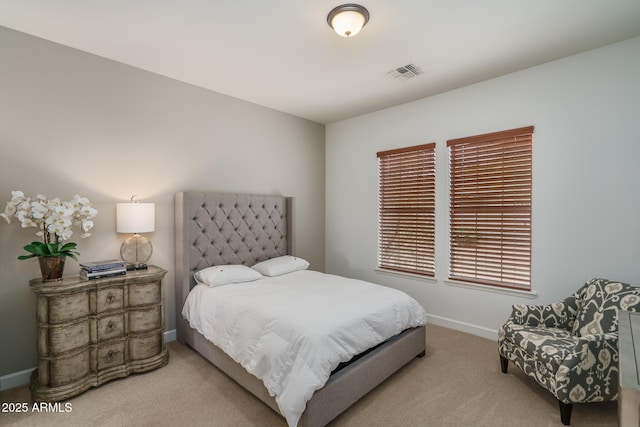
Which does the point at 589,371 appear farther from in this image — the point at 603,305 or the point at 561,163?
the point at 561,163

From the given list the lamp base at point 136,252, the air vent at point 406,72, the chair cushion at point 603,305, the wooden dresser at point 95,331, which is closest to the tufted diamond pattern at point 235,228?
the lamp base at point 136,252

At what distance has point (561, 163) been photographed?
9.10ft

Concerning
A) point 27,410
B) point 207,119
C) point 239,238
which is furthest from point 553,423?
point 207,119

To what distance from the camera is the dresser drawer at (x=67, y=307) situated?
2.14 m

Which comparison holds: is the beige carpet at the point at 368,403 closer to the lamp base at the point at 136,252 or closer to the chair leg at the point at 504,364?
the chair leg at the point at 504,364

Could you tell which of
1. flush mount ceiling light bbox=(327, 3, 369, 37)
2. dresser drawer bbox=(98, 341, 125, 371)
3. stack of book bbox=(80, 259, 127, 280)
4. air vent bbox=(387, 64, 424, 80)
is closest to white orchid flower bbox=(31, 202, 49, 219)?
stack of book bbox=(80, 259, 127, 280)

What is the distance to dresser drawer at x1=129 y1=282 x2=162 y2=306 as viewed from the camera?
2.53 metres

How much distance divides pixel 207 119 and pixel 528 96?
336cm

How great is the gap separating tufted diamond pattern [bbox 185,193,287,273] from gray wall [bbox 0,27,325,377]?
0.82 ft

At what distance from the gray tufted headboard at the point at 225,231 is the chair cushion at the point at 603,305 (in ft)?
10.1

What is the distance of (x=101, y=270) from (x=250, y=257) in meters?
1.57

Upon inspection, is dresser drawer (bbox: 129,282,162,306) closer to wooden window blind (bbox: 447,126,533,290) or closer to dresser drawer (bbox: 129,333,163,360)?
dresser drawer (bbox: 129,333,163,360)

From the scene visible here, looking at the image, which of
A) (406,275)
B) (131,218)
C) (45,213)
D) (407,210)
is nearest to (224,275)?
(131,218)

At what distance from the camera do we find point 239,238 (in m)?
3.58
